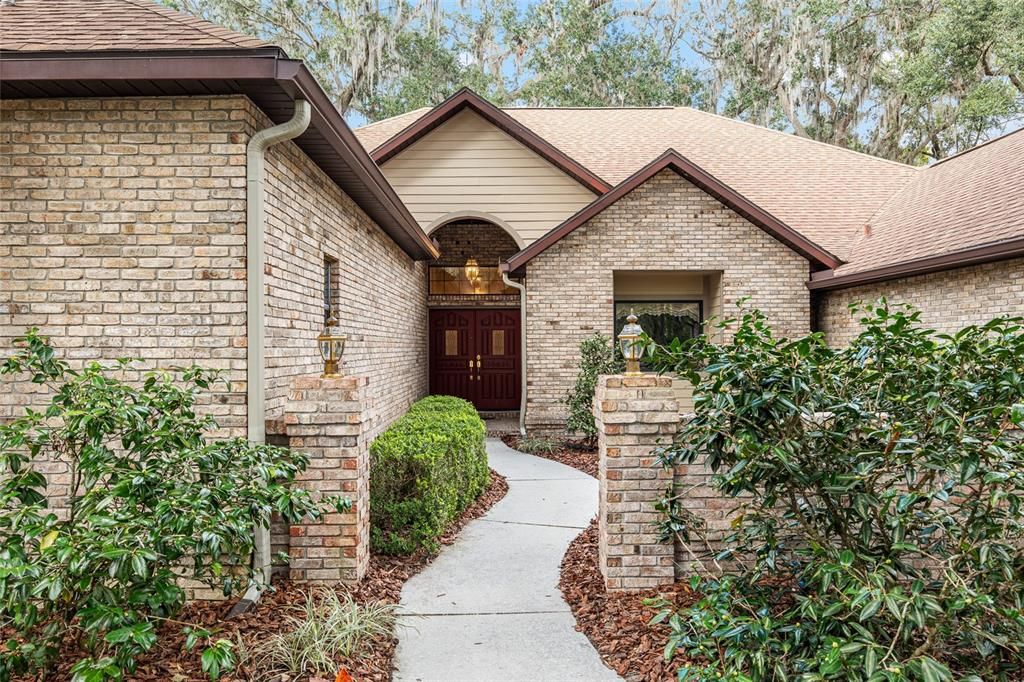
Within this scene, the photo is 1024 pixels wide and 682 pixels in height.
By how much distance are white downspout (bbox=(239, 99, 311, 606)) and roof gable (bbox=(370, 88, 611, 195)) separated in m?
8.16

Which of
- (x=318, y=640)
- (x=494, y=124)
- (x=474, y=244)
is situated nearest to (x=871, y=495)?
(x=318, y=640)

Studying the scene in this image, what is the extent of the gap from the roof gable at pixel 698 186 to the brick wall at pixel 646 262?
0.52 feet

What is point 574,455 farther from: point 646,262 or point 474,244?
point 474,244

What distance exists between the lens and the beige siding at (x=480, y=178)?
40.8 ft

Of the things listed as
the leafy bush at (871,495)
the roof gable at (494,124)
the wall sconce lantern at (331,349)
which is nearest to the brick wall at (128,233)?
the wall sconce lantern at (331,349)

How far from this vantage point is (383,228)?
28.8 ft

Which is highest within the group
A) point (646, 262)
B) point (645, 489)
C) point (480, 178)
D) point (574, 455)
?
point (480, 178)

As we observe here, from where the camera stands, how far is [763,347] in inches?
129

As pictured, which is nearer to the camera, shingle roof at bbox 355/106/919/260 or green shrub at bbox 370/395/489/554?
green shrub at bbox 370/395/489/554

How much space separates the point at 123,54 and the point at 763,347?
165 inches

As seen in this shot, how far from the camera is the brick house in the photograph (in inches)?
158

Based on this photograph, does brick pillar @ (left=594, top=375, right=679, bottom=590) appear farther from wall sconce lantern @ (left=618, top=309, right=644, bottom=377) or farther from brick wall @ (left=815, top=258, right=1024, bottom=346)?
brick wall @ (left=815, top=258, right=1024, bottom=346)

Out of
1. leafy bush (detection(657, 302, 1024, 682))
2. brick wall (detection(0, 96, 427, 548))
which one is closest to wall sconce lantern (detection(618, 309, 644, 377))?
leafy bush (detection(657, 302, 1024, 682))

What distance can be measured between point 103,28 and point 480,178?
8.68 metres
